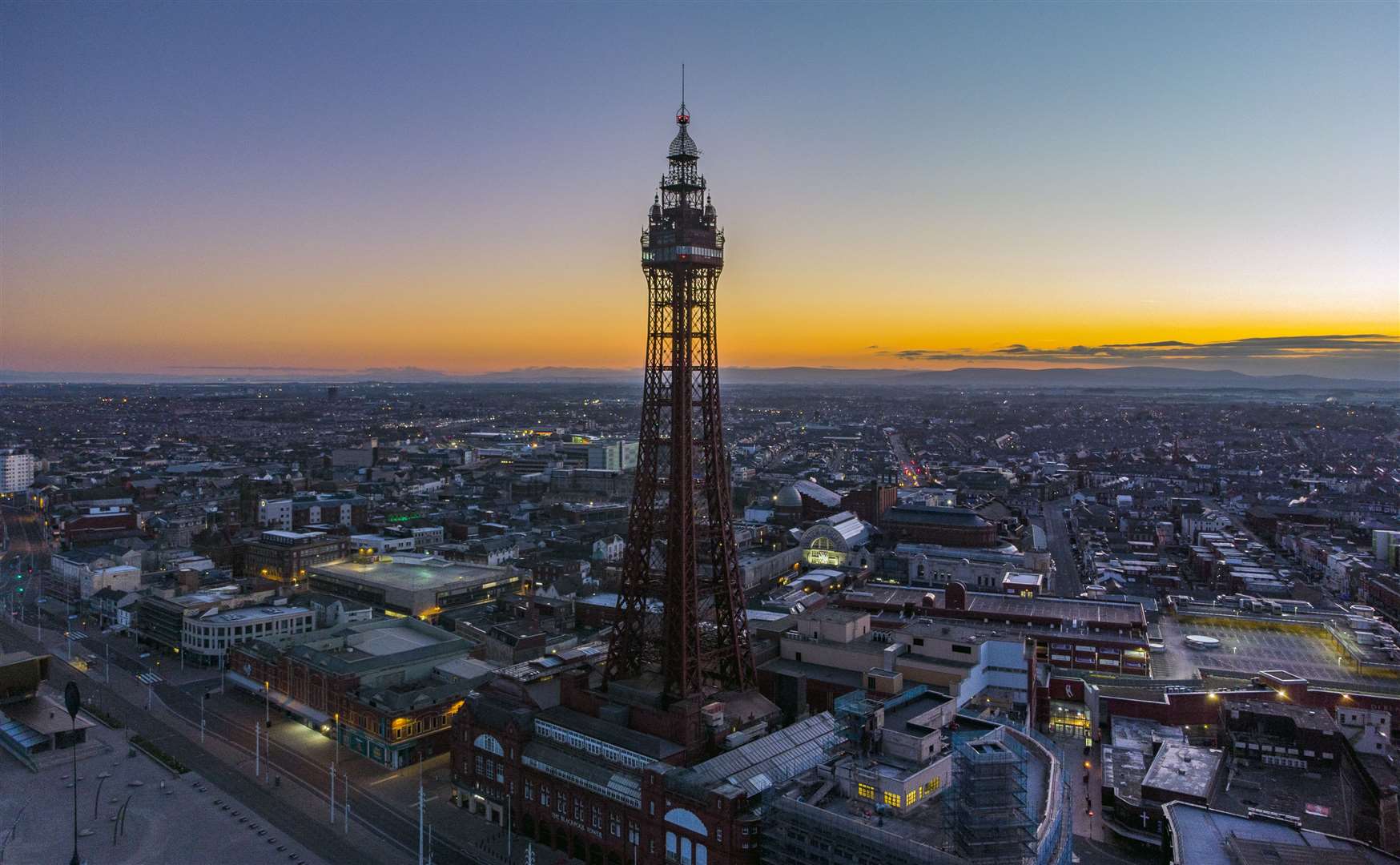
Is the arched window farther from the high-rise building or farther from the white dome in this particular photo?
the high-rise building

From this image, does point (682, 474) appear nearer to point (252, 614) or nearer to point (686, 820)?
point (686, 820)

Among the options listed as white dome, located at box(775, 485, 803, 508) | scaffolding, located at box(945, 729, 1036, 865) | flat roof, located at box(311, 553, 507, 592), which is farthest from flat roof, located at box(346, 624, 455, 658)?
white dome, located at box(775, 485, 803, 508)

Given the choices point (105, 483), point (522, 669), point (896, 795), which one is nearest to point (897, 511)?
point (522, 669)

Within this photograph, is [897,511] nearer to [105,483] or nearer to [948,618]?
[948,618]

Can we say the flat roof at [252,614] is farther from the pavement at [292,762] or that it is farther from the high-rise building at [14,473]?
the high-rise building at [14,473]

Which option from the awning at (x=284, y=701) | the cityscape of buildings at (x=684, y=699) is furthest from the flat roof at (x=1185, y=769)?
the awning at (x=284, y=701)

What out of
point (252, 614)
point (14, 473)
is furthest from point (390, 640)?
point (14, 473)
